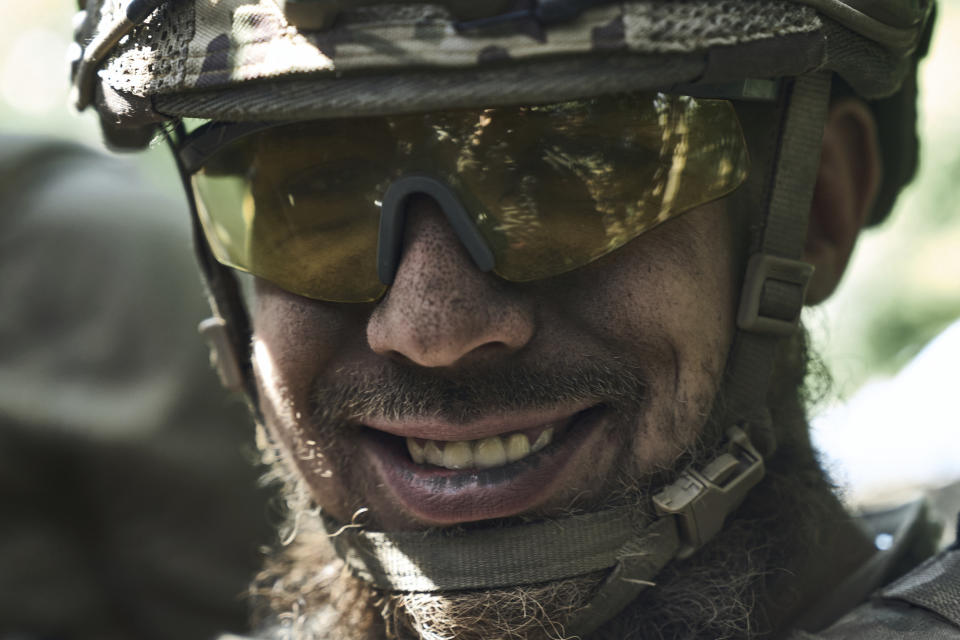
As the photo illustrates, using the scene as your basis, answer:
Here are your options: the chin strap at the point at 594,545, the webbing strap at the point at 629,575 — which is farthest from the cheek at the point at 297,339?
the webbing strap at the point at 629,575

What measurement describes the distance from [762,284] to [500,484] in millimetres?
606

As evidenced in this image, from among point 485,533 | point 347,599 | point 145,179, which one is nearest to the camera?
point 485,533

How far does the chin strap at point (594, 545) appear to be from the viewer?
5.41ft

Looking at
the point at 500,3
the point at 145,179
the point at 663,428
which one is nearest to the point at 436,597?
the point at 663,428

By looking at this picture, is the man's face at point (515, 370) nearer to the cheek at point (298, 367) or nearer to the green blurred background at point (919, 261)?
the cheek at point (298, 367)

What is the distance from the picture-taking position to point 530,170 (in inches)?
61.2

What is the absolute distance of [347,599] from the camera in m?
1.98

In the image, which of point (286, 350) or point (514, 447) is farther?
point (286, 350)

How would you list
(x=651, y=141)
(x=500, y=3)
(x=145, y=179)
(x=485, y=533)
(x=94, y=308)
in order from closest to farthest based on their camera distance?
(x=500, y=3)
(x=651, y=141)
(x=485, y=533)
(x=94, y=308)
(x=145, y=179)

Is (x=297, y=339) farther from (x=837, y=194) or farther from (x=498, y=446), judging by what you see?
(x=837, y=194)

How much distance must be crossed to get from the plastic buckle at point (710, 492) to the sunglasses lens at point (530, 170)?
443 millimetres

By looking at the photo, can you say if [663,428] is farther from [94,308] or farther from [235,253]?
[94,308]

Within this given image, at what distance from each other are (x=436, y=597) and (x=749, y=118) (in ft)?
3.34

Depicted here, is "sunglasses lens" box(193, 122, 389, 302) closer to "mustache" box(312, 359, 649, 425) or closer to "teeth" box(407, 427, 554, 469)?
"mustache" box(312, 359, 649, 425)
